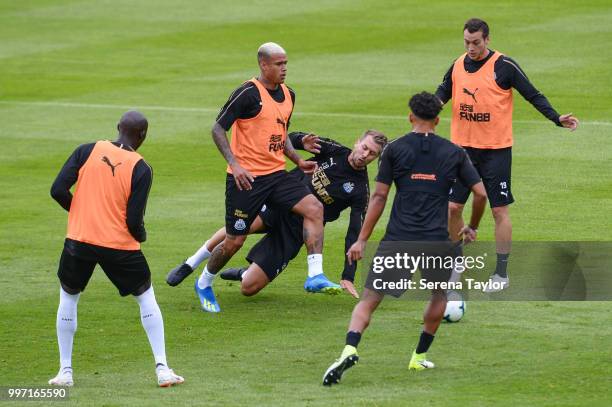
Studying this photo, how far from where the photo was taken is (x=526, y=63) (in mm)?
26297

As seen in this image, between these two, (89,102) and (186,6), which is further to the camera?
(186,6)

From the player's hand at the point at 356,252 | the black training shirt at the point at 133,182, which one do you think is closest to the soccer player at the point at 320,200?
the player's hand at the point at 356,252

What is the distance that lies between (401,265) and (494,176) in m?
3.82

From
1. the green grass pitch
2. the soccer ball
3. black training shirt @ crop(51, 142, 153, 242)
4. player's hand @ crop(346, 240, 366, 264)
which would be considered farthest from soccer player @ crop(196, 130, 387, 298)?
black training shirt @ crop(51, 142, 153, 242)

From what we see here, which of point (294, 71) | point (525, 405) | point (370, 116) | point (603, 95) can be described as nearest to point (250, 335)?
point (525, 405)

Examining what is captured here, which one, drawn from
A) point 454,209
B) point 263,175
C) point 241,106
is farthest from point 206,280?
point 454,209

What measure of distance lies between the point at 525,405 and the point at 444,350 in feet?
6.15

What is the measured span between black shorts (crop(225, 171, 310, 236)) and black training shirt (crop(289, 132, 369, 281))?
1.49ft

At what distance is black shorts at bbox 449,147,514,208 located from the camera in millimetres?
13531

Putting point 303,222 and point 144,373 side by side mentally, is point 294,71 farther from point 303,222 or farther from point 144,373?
point 144,373

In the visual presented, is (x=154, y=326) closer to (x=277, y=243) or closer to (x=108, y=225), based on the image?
(x=108, y=225)

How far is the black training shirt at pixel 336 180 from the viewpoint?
1317 centimetres

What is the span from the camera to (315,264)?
12.8 m

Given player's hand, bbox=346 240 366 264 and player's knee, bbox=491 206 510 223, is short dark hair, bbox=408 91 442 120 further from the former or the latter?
player's knee, bbox=491 206 510 223
